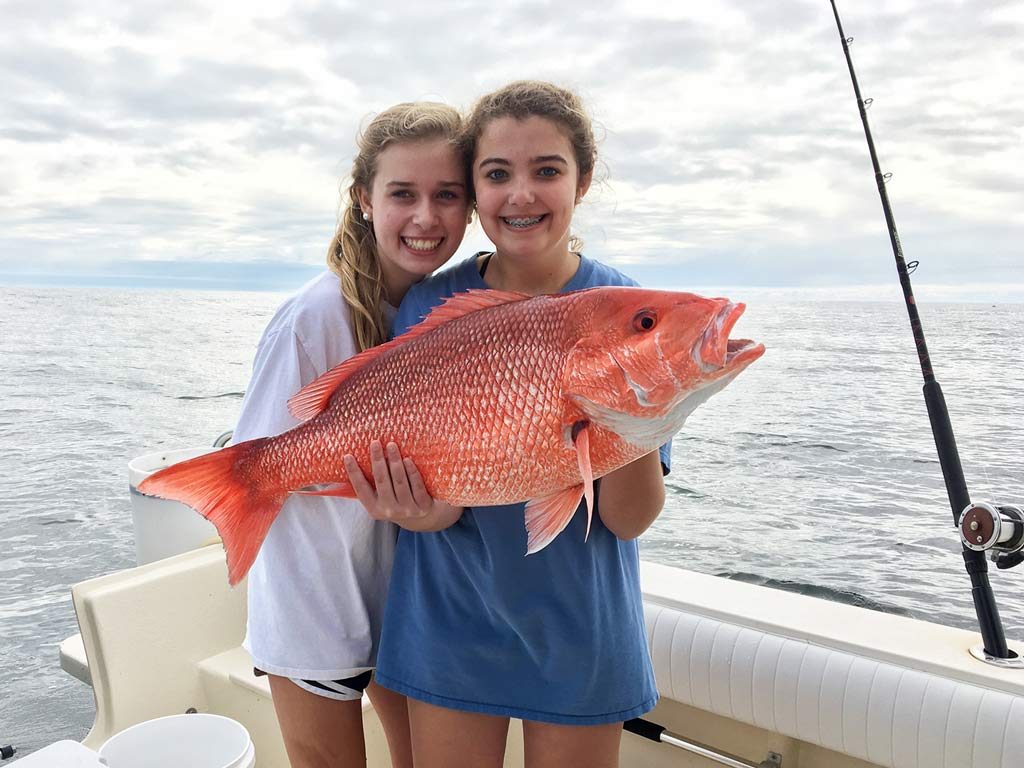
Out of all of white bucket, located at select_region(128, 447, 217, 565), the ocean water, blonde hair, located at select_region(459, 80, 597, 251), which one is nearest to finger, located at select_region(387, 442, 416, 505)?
blonde hair, located at select_region(459, 80, 597, 251)

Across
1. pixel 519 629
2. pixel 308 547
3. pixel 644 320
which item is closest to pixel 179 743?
pixel 308 547

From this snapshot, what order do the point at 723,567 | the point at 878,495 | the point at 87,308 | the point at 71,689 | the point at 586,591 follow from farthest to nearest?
the point at 87,308, the point at 878,495, the point at 723,567, the point at 71,689, the point at 586,591

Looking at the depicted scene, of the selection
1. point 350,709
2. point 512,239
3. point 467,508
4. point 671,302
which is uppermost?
point 512,239

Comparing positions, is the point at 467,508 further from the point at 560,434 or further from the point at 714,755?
the point at 714,755

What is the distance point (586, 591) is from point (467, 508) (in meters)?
0.29

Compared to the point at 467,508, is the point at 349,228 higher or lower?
higher

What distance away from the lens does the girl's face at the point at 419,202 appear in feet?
5.70

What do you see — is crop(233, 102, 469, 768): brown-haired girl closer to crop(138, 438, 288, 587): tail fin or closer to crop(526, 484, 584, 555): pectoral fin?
crop(138, 438, 288, 587): tail fin

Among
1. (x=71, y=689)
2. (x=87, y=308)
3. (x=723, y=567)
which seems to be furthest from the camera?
(x=87, y=308)

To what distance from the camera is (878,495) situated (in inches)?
424

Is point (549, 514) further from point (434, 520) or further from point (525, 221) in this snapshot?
point (525, 221)

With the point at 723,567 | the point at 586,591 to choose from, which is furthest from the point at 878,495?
the point at 586,591

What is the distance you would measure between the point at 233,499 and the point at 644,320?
86cm

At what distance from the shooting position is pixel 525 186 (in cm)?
160
